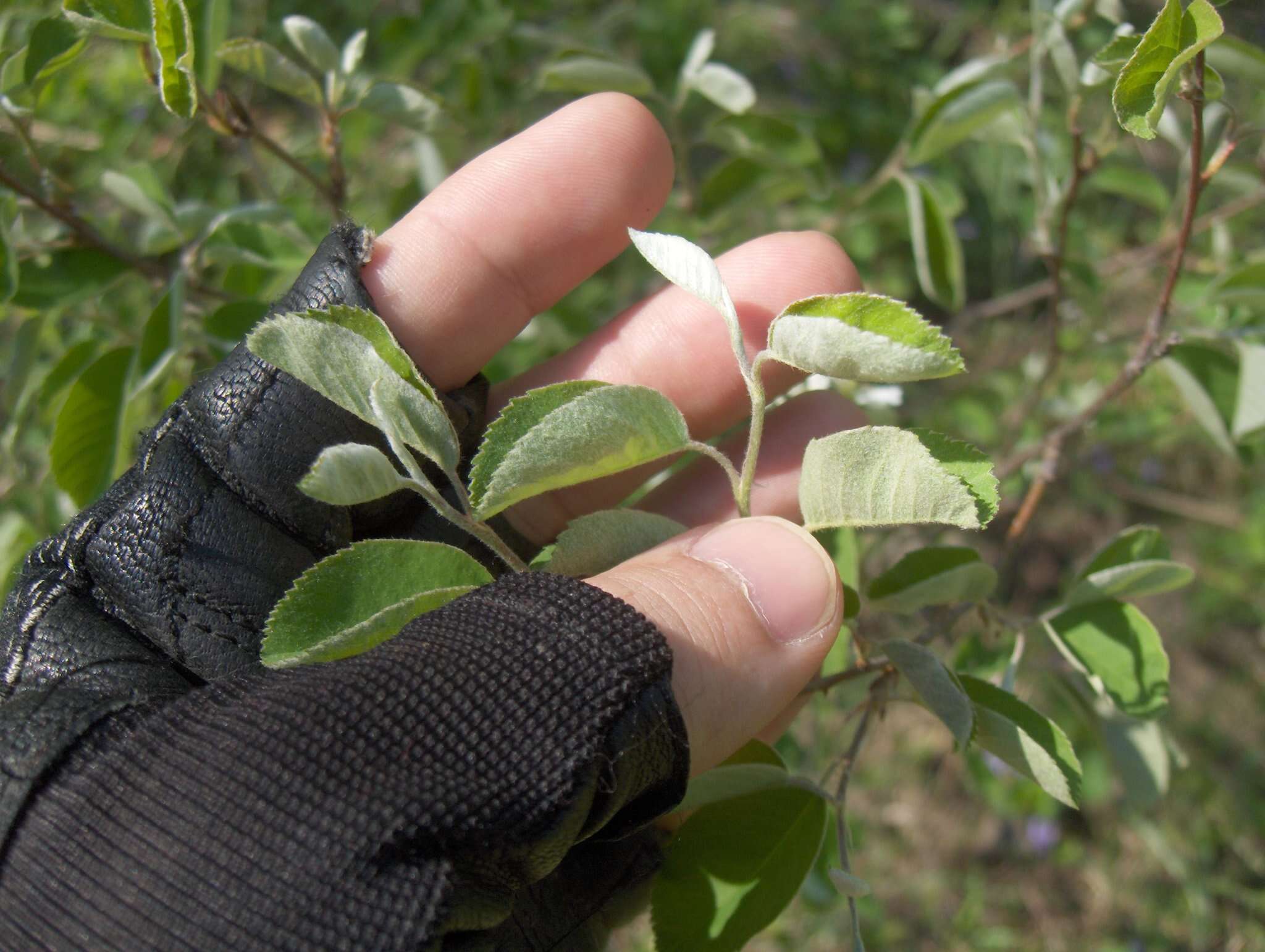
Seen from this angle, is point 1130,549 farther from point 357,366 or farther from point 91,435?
point 91,435

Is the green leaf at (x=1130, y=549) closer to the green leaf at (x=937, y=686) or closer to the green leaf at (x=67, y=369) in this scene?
the green leaf at (x=937, y=686)

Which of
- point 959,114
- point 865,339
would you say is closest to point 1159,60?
point 865,339

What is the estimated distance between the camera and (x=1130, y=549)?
1.20m

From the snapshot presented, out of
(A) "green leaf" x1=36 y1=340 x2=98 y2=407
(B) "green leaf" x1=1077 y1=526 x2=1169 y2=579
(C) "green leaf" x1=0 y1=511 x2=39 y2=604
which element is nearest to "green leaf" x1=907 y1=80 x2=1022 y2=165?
(B) "green leaf" x1=1077 y1=526 x2=1169 y2=579

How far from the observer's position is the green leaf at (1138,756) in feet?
4.50

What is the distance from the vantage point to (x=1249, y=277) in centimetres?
126

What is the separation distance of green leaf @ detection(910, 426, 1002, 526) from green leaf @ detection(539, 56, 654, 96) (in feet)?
2.74

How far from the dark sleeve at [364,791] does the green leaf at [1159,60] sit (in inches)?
24.3

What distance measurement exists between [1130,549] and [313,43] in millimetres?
1238

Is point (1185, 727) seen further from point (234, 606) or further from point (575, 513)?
point (234, 606)

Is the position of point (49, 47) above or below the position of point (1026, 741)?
above

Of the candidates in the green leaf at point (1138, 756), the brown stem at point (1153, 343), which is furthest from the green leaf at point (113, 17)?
the green leaf at point (1138, 756)

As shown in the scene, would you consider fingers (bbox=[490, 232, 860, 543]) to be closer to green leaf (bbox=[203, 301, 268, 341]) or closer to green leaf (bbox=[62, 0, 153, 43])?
green leaf (bbox=[203, 301, 268, 341])

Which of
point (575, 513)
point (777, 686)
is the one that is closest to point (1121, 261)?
point (575, 513)
